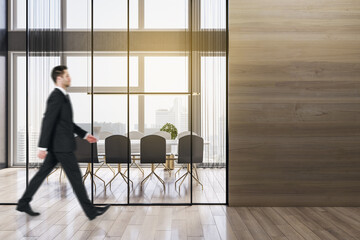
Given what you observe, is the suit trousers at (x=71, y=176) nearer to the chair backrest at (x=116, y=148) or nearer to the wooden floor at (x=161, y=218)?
the wooden floor at (x=161, y=218)

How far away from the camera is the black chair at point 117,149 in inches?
166

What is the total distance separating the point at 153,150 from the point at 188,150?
1.46 feet

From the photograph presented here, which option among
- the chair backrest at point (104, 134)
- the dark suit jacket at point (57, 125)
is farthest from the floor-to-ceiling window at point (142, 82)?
the dark suit jacket at point (57, 125)

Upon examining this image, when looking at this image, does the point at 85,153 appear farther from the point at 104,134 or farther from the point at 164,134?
the point at 164,134

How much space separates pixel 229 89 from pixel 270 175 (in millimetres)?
1227

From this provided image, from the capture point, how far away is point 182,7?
421 centimetres

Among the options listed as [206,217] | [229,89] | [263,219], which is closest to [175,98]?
[229,89]

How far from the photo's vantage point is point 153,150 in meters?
4.17

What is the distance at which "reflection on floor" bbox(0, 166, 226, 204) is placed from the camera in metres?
4.20

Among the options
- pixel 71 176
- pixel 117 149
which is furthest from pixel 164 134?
pixel 71 176

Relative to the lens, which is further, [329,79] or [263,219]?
[329,79]

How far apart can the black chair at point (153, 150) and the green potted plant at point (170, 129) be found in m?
0.12

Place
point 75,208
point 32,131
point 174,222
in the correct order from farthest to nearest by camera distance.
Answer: point 32,131 → point 75,208 → point 174,222

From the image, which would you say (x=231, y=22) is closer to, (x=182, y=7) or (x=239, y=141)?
(x=182, y=7)
